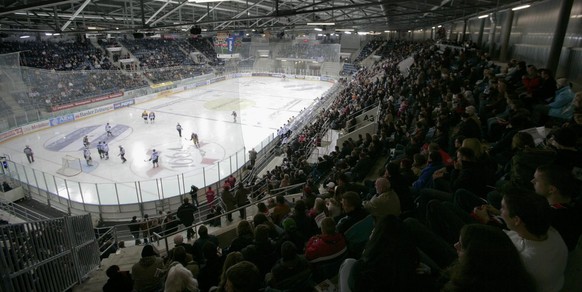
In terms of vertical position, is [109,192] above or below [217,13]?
below

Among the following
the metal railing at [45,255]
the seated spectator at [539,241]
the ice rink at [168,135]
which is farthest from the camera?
the ice rink at [168,135]

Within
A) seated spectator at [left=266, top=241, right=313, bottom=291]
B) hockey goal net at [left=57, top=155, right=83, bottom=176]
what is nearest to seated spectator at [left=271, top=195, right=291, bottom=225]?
seated spectator at [left=266, top=241, right=313, bottom=291]

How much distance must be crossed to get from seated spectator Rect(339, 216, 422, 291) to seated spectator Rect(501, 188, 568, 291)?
1.87ft

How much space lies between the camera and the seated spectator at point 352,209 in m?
3.51

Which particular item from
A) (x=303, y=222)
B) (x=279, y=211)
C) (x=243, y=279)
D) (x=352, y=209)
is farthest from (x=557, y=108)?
(x=243, y=279)

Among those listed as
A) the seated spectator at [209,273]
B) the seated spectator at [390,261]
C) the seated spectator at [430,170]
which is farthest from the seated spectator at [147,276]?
the seated spectator at [430,170]

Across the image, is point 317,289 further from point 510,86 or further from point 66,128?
point 66,128

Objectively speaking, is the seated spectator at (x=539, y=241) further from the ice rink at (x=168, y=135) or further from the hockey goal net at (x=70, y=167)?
the hockey goal net at (x=70, y=167)

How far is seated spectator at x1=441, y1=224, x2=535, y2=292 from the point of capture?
1.54 meters

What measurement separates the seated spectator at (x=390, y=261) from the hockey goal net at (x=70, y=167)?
53.4ft

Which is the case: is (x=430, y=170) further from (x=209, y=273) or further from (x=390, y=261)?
(x=209, y=273)

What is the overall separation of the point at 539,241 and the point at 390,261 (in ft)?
2.53

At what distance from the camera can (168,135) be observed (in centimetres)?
2105

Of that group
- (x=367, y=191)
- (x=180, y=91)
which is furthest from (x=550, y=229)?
(x=180, y=91)
